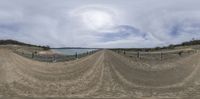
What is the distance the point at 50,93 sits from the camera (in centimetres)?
2061

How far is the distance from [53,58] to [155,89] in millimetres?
6034

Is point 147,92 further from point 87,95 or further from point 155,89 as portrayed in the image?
point 87,95

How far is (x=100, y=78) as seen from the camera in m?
20.5

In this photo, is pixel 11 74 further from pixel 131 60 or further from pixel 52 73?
pixel 131 60

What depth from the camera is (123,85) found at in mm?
20469

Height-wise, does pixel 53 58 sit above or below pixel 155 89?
above

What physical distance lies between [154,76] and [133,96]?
1631 millimetres

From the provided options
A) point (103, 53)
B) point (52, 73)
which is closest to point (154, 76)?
point (103, 53)

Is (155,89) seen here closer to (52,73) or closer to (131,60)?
(131,60)

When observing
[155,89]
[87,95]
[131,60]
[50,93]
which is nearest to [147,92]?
[155,89]

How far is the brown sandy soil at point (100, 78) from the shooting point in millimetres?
20438

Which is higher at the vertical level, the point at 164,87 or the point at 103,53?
the point at 103,53

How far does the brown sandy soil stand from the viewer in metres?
20.4

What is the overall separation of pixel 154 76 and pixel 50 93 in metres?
5.83
